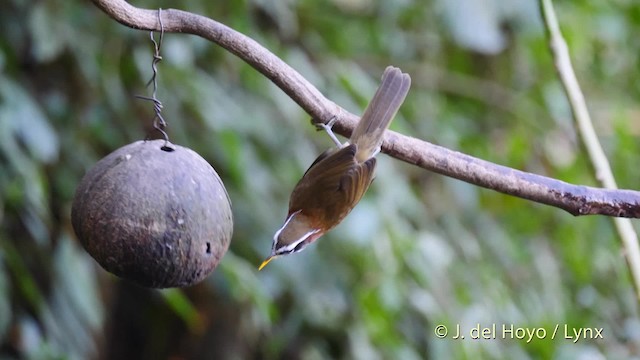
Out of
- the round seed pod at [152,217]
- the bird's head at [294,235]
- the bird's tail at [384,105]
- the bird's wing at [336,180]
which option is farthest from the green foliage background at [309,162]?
the round seed pod at [152,217]

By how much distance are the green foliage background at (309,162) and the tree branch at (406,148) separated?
1.06 m

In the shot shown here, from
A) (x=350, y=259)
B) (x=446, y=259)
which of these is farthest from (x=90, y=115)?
(x=446, y=259)

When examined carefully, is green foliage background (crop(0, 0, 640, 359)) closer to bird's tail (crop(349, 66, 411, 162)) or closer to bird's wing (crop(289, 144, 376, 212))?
bird's wing (crop(289, 144, 376, 212))

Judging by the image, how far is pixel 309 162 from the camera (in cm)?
299

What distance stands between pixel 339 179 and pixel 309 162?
108cm

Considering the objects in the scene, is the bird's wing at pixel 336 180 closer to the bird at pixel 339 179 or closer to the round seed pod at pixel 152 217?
the bird at pixel 339 179

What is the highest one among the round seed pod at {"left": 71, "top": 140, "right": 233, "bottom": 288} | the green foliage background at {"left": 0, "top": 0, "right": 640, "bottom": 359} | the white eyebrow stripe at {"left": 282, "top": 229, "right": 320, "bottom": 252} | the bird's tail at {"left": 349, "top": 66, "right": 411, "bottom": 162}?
the round seed pod at {"left": 71, "top": 140, "right": 233, "bottom": 288}

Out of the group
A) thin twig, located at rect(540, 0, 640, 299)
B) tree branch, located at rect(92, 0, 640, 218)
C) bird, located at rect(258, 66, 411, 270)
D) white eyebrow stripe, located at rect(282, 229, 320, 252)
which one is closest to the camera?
tree branch, located at rect(92, 0, 640, 218)

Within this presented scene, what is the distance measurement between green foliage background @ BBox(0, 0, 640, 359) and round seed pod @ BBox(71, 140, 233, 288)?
916mm

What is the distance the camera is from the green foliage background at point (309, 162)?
2635 mm

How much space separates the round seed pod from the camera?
4.66 feet

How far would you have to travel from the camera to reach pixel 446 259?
9.53 feet

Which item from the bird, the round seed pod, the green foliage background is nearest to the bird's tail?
the bird

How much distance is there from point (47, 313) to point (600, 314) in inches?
84.0
